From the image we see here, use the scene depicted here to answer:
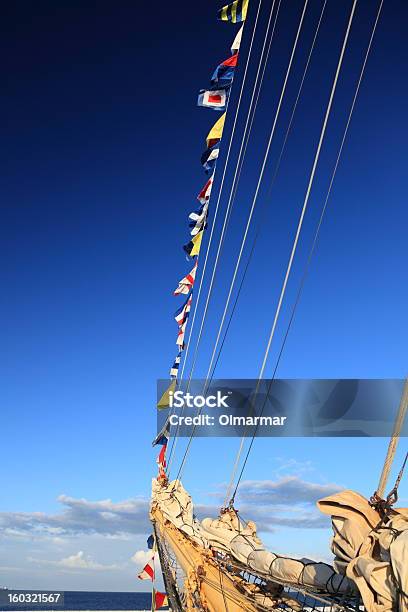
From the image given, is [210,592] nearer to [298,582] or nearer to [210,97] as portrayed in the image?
[298,582]

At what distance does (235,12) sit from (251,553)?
Answer: 13685 millimetres

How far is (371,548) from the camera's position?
5.60 m

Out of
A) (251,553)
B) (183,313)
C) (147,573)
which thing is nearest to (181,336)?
(183,313)

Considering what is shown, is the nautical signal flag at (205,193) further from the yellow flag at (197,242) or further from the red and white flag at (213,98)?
the red and white flag at (213,98)

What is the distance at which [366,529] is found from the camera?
19.2 feet

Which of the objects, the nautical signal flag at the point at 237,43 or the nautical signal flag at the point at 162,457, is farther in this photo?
the nautical signal flag at the point at 162,457

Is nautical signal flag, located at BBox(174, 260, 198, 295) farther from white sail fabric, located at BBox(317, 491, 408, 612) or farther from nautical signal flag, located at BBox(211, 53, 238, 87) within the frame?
white sail fabric, located at BBox(317, 491, 408, 612)

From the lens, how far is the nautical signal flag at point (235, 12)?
54.8 ft

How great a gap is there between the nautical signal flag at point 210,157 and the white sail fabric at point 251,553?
10.5 metres

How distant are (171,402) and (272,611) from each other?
21.3 meters

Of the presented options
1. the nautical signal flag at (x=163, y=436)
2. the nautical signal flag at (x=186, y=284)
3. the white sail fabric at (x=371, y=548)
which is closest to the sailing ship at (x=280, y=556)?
the white sail fabric at (x=371, y=548)

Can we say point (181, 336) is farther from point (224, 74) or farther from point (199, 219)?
point (224, 74)

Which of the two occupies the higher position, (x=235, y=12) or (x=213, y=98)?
(x=235, y=12)

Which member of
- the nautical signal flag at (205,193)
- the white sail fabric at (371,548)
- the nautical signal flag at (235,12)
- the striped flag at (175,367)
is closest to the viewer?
the white sail fabric at (371,548)
